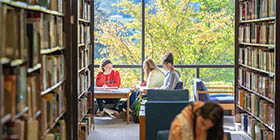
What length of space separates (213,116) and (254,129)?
3311 millimetres

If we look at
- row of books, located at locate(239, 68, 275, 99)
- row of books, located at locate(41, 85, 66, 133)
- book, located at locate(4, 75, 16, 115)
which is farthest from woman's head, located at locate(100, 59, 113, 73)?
book, located at locate(4, 75, 16, 115)

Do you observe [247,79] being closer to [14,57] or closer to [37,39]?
[37,39]

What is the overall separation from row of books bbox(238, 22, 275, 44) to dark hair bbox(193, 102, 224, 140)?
2356 mm

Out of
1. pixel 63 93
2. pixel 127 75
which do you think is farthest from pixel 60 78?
pixel 127 75

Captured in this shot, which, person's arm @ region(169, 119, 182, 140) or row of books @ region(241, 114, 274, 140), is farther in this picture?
row of books @ region(241, 114, 274, 140)

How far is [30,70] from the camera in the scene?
11.6 feet

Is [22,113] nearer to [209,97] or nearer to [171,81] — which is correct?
[171,81]

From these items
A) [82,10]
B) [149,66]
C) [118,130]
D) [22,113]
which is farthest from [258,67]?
[22,113]

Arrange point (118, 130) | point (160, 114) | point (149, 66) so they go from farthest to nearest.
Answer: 1. point (149, 66)
2. point (118, 130)
3. point (160, 114)

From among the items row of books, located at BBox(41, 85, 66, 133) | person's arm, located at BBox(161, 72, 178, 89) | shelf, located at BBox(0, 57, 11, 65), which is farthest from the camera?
person's arm, located at BBox(161, 72, 178, 89)

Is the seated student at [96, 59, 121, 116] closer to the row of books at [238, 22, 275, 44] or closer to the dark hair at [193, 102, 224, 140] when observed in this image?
the row of books at [238, 22, 275, 44]

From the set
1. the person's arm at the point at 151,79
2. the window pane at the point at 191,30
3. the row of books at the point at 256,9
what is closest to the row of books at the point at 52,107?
the row of books at the point at 256,9

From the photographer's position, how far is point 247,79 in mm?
7121

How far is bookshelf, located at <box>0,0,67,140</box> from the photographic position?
2959mm
